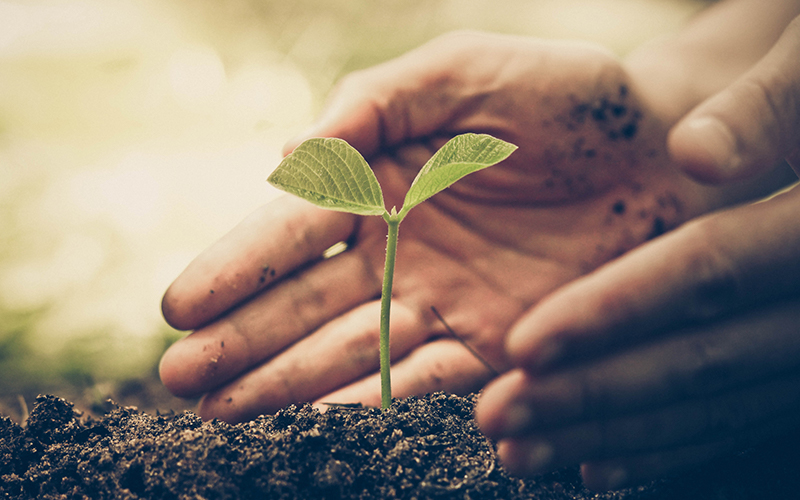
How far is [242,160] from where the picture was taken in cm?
315

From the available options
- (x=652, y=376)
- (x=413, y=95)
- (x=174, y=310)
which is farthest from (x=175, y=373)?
(x=652, y=376)

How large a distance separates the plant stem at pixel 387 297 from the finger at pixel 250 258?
681mm

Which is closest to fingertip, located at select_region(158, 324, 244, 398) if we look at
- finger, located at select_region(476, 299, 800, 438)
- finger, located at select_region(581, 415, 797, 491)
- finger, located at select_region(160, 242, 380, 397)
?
finger, located at select_region(160, 242, 380, 397)

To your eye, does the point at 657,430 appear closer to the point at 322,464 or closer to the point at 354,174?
the point at 322,464

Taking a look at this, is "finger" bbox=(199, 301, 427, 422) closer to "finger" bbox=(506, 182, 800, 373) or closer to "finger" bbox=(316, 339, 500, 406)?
"finger" bbox=(316, 339, 500, 406)

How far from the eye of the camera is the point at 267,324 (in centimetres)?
168

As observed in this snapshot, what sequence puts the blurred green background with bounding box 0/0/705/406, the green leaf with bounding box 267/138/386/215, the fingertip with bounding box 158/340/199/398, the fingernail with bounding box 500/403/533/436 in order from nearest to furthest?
1. the fingernail with bounding box 500/403/533/436
2. the green leaf with bounding box 267/138/386/215
3. the fingertip with bounding box 158/340/199/398
4. the blurred green background with bounding box 0/0/705/406

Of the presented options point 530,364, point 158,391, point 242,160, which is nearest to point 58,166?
point 242,160

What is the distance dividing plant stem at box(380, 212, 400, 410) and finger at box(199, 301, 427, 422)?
19.6 inches

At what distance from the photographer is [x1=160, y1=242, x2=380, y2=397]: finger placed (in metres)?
1.57

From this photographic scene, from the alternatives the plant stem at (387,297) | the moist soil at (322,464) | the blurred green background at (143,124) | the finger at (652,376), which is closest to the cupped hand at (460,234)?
the moist soil at (322,464)

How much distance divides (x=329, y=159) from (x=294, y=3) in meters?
3.55

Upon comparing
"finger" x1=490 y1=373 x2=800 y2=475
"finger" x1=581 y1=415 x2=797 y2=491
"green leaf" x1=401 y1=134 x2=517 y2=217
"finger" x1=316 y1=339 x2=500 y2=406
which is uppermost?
"green leaf" x1=401 y1=134 x2=517 y2=217

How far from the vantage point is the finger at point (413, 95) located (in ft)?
5.58
